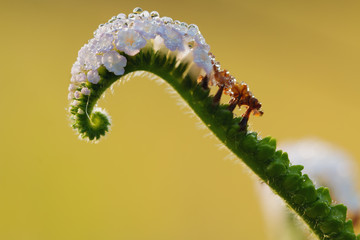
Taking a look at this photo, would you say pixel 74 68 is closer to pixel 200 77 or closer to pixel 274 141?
pixel 200 77

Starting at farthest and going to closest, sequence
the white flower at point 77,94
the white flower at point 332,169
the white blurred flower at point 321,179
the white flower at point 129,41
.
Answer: the white flower at point 332,169 < the white blurred flower at point 321,179 < the white flower at point 77,94 < the white flower at point 129,41

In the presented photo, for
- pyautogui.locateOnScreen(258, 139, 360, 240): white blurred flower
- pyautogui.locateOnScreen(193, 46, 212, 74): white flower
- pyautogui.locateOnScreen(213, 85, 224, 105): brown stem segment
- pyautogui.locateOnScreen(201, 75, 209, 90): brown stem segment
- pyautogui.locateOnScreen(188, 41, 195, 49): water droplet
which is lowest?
pyautogui.locateOnScreen(213, 85, 224, 105): brown stem segment

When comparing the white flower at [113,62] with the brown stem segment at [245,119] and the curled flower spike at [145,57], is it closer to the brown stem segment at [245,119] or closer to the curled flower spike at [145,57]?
the curled flower spike at [145,57]

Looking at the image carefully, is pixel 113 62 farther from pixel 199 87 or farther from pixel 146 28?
pixel 199 87

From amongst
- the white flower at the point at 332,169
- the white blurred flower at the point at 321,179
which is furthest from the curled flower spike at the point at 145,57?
the white flower at the point at 332,169

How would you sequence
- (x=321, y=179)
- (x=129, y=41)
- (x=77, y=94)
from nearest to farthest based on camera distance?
(x=129, y=41) → (x=77, y=94) → (x=321, y=179)

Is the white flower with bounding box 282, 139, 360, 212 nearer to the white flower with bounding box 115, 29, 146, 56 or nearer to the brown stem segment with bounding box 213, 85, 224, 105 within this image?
the brown stem segment with bounding box 213, 85, 224, 105

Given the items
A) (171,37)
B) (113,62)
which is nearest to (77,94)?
(113,62)

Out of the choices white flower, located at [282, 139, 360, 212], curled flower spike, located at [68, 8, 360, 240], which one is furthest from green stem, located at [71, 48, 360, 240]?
white flower, located at [282, 139, 360, 212]
